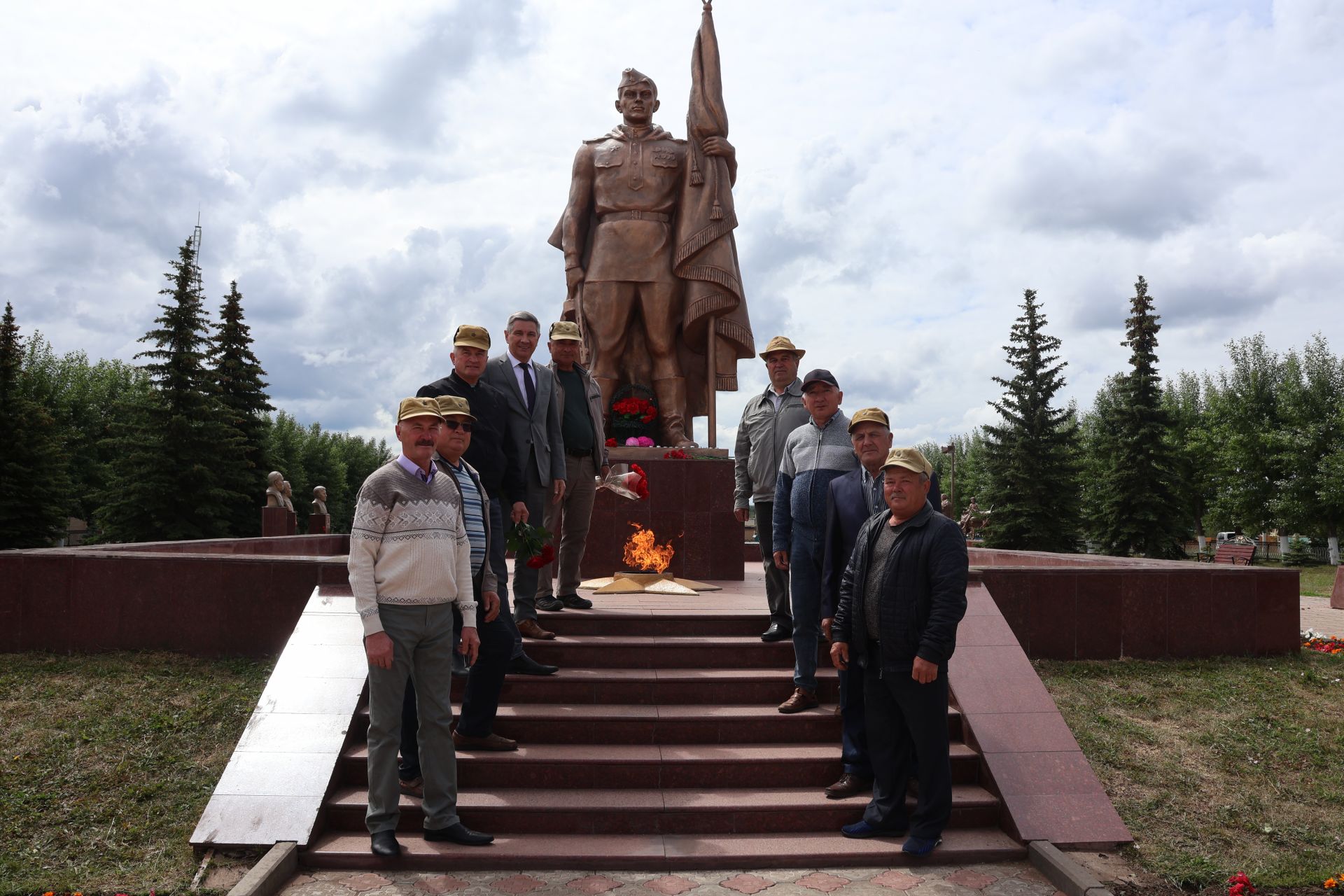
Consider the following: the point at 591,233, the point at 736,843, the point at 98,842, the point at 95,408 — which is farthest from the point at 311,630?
the point at 95,408

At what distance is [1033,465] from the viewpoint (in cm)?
3022

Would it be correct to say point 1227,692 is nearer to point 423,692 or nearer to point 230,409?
point 423,692

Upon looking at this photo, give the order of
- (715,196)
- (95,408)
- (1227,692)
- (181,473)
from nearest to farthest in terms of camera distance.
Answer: (1227,692)
(715,196)
(181,473)
(95,408)

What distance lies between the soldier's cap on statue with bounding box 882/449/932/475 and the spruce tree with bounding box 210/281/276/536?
27.9 metres

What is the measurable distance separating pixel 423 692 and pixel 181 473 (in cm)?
2541

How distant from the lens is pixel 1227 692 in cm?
637

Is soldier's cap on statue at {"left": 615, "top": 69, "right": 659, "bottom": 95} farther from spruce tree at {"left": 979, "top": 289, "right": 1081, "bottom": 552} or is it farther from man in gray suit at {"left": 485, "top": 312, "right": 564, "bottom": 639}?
spruce tree at {"left": 979, "top": 289, "right": 1081, "bottom": 552}

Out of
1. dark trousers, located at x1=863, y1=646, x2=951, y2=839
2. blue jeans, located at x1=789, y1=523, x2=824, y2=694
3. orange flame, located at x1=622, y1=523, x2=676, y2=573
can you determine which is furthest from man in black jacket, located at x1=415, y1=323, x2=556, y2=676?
orange flame, located at x1=622, y1=523, x2=676, y2=573

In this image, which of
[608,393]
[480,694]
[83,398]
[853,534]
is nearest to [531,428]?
[480,694]

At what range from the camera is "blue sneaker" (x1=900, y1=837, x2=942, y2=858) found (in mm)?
4188

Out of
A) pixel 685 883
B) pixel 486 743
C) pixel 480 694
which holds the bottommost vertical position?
pixel 685 883

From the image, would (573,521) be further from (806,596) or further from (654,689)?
(806,596)

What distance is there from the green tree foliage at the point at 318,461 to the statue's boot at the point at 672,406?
2344cm

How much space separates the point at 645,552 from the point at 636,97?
187 inches
